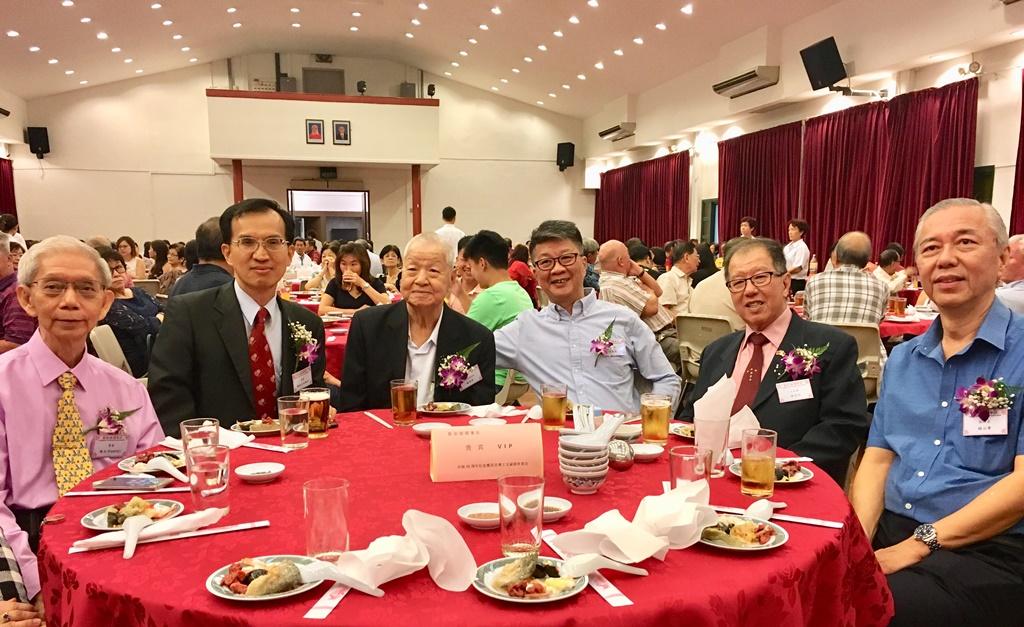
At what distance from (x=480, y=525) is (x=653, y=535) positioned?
0.33 metres

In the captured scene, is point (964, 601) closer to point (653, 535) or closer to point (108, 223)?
point (653, 535)

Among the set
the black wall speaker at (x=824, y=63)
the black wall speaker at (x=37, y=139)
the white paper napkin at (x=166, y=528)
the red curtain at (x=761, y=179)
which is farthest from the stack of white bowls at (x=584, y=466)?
the black wall speaker at (x=37, y=139)

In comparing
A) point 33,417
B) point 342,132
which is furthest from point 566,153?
point 33,417

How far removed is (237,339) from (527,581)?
1.80 m

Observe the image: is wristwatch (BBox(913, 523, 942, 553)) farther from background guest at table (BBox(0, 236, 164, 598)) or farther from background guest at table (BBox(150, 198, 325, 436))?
background guest at table (BBox(0, 236, 164, 598))

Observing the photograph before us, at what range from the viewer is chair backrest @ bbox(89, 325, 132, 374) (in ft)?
11.3

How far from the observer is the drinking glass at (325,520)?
1.24 meters

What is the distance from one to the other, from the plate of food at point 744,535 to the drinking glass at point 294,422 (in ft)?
3.74

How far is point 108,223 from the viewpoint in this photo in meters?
16.5

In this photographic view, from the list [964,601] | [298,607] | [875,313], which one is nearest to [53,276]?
[298,607]

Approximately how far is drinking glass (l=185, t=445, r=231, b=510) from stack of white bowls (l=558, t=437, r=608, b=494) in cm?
72

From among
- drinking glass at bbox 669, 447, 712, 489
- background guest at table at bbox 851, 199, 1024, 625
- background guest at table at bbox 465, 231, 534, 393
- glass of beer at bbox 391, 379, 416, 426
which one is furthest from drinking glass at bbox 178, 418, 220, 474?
background guest at table at bbox 465, 231, 534, 393

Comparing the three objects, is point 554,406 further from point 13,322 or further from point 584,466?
point 13,322

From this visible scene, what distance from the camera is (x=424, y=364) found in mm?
2850
